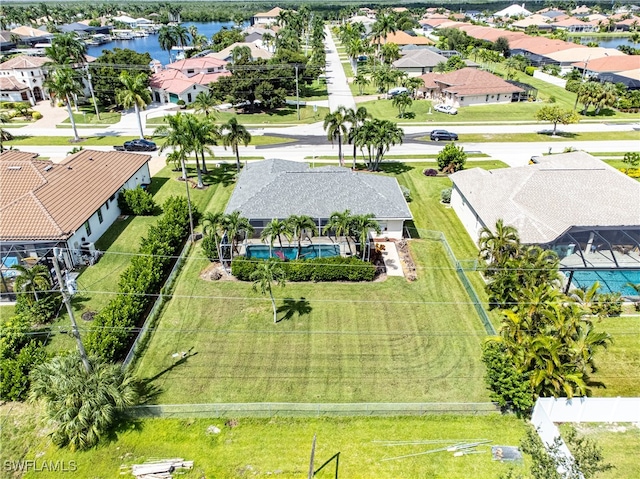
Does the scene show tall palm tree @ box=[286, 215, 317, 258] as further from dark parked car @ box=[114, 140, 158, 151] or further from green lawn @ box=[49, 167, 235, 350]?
dark parked car @ box=[114, 140, 158, 151]

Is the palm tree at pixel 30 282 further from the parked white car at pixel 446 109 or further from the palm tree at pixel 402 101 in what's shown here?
the parked white car at pixel 446 109

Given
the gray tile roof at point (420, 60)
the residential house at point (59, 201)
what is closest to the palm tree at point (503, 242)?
the residential house at point (59, 201)

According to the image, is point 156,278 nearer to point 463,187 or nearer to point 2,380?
point 2,380

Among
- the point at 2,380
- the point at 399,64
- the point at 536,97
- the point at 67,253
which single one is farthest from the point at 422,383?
the point at 399,64

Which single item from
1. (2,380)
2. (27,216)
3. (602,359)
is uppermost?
(27,216)

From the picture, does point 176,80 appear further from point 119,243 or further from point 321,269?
point 321,269

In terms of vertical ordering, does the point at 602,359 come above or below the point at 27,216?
below

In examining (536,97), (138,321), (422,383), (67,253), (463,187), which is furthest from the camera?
(536,97)
